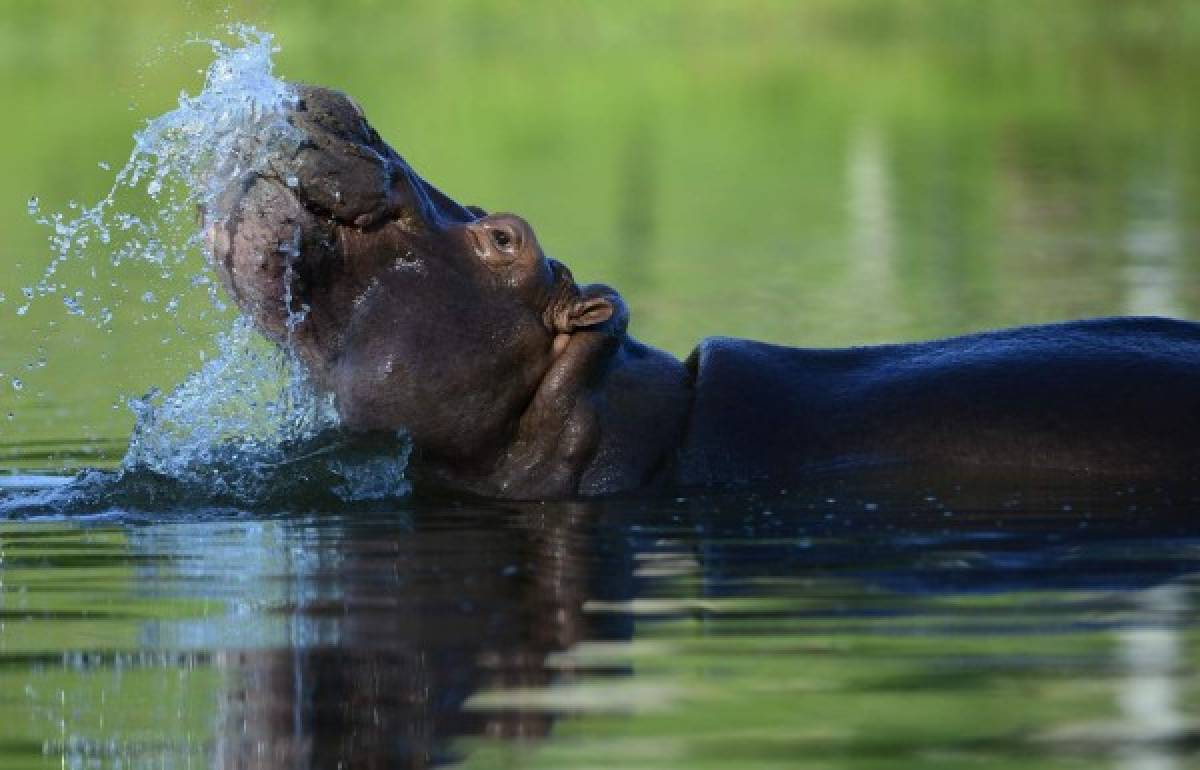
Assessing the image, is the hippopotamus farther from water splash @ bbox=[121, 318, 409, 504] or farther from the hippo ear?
water splash @ bbox=[121, 318, 409, 504]

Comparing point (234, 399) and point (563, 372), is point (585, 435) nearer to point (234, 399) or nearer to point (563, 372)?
point (563, 372)

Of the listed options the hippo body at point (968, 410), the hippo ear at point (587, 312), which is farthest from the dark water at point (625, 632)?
the hippo ear at point (587, 312)

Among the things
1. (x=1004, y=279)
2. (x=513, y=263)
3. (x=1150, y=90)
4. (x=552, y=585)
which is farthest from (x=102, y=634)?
(x=1150, y=90)

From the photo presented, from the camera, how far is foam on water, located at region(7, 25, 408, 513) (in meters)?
7.43

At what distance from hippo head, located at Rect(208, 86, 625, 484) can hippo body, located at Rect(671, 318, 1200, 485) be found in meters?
0.50

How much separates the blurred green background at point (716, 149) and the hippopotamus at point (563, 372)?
2071mm

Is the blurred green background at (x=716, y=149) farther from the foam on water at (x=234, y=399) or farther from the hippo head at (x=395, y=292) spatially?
the hippo head at (x=395, y=292)

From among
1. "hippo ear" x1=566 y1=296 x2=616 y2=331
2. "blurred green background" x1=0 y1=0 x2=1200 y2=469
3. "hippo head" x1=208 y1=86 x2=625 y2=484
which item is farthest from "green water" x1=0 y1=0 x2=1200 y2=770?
"hippo ear" x1=566 y1=296 x2=616 y2=331

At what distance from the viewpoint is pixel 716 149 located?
2945 cm

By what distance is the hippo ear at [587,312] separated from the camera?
773 cm

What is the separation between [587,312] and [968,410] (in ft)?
4.04

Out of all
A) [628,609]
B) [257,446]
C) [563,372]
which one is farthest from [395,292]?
[628,609]

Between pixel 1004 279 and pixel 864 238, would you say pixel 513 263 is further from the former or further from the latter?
pixel 864 238

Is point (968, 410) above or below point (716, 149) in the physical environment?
below
